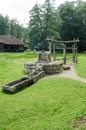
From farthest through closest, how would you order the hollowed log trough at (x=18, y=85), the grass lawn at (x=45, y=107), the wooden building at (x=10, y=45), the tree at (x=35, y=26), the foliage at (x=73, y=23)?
the foliage at (x=73, y=23), the wooden building at (x=10, y=45), the tree at (x=35, y=26), the hollowed log trough at (x=18, y=85), the grass lawn at (x=45, y=107)

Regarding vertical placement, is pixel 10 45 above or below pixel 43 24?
below

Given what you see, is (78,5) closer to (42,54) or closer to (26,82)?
(42,54)

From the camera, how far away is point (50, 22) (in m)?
52.1

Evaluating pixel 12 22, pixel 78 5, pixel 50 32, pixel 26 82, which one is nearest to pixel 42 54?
pixel 26 82

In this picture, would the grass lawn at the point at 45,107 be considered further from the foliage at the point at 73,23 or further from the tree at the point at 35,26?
the foliage at the point at 73,23

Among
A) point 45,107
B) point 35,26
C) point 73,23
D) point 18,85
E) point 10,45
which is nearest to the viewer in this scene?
point 45,107

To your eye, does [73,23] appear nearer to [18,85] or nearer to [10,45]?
[10,45]

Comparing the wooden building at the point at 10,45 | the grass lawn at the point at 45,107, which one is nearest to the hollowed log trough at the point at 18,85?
the grass lawn at the point at 45,107

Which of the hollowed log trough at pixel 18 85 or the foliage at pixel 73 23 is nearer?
the hollowed log trough at pixel 18 85

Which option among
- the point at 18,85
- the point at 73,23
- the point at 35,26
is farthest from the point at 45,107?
the point at 73,23

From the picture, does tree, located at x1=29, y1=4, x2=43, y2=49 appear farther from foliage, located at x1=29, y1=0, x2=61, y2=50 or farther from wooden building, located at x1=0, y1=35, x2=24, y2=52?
wooden building, located at x1=0, y1=35, x2=24, y2=52

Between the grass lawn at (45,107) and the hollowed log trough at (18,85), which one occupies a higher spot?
the hollowed log trough at (18,85)

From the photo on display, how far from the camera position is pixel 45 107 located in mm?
9039

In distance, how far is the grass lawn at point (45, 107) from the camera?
7.70 meters
